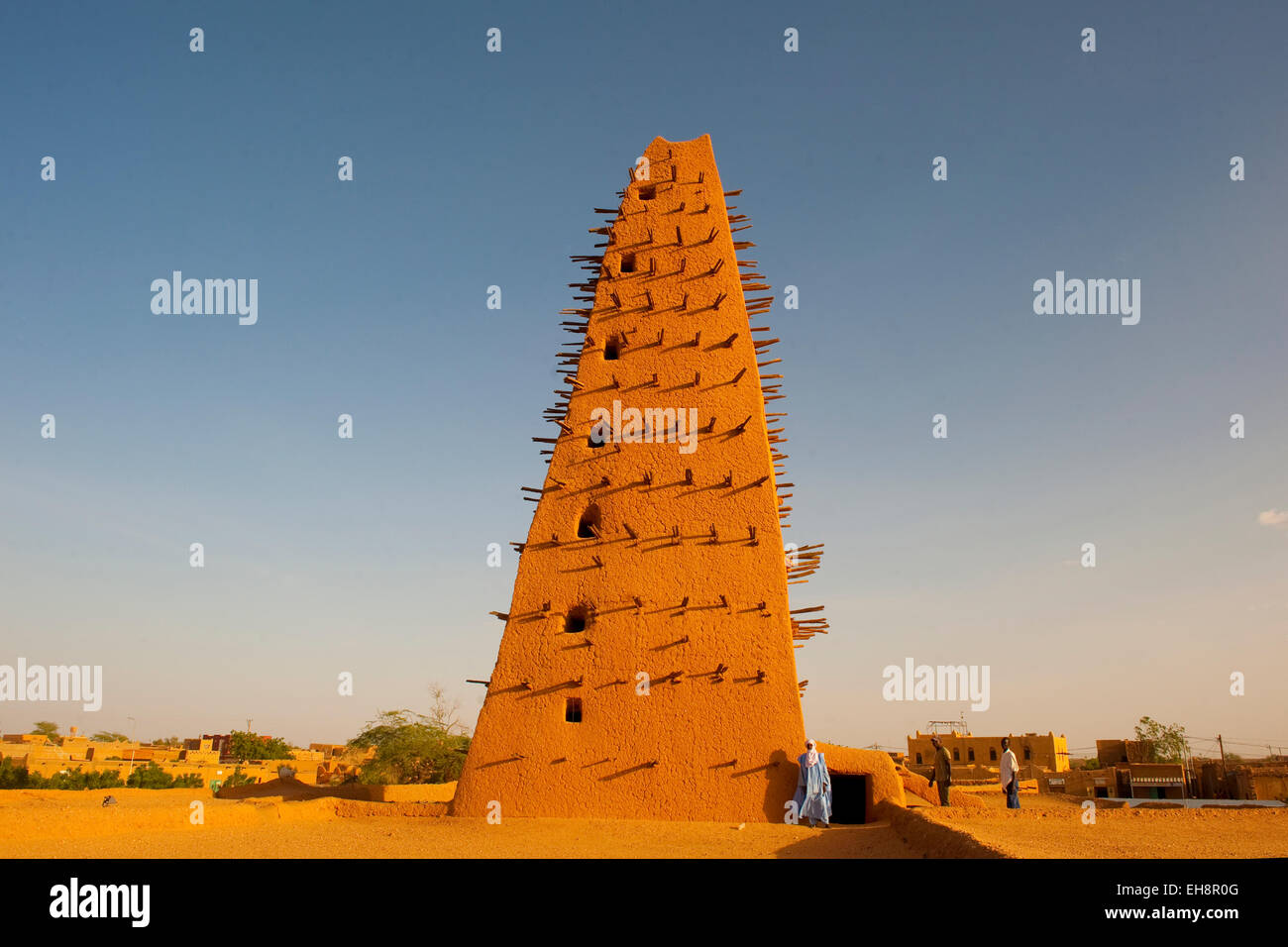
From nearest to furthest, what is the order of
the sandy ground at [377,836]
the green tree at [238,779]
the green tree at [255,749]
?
the sandy ground at [377,836]
the green tree at [238,779]
the green tree at [255,749]

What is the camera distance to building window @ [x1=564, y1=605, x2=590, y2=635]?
48.9ft

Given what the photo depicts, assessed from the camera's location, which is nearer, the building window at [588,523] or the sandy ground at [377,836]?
the sandy ground at [377,836]

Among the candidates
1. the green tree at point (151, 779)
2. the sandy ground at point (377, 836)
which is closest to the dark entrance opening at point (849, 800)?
the sandy ground at point (377, 836)

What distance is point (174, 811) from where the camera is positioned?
13297mm

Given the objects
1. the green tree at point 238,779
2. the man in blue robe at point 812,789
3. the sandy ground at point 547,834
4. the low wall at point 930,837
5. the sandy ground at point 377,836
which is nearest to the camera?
the low wall at point 930,837

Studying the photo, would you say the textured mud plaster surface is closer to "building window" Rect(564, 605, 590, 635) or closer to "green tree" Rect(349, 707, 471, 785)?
"building window" Rect(564, 605, 590, 635)

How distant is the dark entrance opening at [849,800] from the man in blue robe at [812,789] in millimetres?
2326

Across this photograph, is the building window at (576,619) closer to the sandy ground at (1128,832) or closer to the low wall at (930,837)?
the low wall at (930,837)

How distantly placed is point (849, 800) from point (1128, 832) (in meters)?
5.10

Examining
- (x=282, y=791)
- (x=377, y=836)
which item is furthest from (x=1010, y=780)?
(x=282, y=791)

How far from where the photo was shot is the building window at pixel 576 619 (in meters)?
14.9

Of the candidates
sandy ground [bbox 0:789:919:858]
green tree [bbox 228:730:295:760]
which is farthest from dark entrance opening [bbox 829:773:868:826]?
green tree [bbox 228:730:295:760]

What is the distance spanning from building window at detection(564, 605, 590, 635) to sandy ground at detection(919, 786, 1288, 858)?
6211 mm
